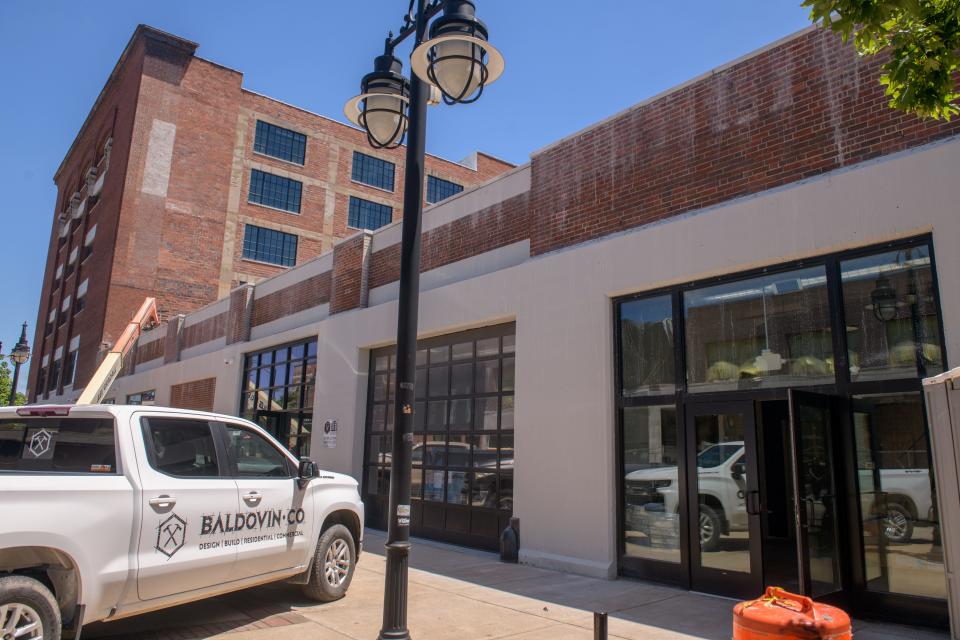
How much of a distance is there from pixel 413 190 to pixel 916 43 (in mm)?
3761

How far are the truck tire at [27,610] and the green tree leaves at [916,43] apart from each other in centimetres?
626

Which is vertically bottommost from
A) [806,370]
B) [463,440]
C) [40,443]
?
[40,443]

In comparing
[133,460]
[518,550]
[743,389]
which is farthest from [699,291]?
[133,460]

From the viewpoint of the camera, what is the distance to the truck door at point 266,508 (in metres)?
6.35

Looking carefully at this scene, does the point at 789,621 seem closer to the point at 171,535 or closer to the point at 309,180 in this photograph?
the point at 171,535

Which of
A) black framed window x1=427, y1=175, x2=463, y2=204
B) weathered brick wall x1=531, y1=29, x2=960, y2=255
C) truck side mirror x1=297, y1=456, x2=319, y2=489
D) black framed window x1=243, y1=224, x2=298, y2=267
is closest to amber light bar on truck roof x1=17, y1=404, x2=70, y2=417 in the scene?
truck side mirror x1=297, y1=456, x2=319, y2=489

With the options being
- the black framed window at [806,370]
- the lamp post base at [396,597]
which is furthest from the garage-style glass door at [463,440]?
the lamp post base at [396,597]

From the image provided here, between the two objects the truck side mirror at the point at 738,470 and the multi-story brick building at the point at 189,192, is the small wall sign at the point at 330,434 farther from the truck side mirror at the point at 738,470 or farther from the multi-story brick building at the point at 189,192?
the multi-story brick building at the point at 189,192

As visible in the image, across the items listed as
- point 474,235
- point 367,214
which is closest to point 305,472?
point 474,235

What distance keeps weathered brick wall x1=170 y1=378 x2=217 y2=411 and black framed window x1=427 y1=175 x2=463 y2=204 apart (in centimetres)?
1928

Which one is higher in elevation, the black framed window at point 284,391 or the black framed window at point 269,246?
the black framed window at point 269,246

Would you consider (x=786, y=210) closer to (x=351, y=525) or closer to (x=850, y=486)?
(x=850, y=486)

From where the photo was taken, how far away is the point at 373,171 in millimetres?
39531


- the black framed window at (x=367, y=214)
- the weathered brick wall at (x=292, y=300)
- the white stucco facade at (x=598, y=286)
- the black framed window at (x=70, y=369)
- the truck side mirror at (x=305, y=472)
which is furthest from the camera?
the black framed window at (x=367, y=214)
